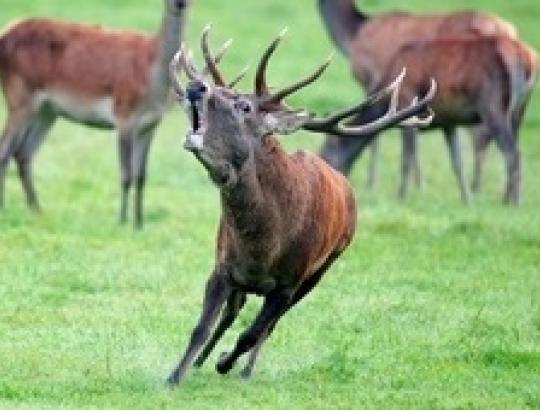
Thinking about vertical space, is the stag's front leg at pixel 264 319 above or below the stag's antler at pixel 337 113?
below

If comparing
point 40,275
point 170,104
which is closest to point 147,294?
point 40,275

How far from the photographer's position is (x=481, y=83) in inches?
609

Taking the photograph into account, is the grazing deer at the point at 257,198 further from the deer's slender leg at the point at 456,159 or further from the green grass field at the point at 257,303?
the deer's slender leg at the point at 456,159

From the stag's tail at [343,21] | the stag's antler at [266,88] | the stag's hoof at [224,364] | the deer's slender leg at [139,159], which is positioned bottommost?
the stag's tail at [343,21]

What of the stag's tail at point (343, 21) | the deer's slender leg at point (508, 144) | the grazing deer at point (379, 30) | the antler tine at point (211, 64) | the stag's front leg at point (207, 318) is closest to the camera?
the stag's front leg at point (207, 318)

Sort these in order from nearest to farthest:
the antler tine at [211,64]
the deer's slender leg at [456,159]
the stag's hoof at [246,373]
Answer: the antler tine at [211,64] → the stag's hoof at [246,373] → the deer's slender leg at [456,159]

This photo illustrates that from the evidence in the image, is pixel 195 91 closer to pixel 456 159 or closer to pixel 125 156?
pixel 125 156

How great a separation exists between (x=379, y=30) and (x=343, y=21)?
0.45 metres

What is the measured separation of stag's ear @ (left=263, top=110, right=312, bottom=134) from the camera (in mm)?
7785

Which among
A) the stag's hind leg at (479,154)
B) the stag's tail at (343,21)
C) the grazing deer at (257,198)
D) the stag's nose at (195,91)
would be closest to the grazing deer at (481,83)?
the stag's hind leg at (479,154)

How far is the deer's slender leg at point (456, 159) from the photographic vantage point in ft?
52.4

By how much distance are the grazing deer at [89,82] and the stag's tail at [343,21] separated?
13.3 ft

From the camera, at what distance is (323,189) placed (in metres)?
8.23

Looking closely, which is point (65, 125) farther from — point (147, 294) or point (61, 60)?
point (147, 294)
